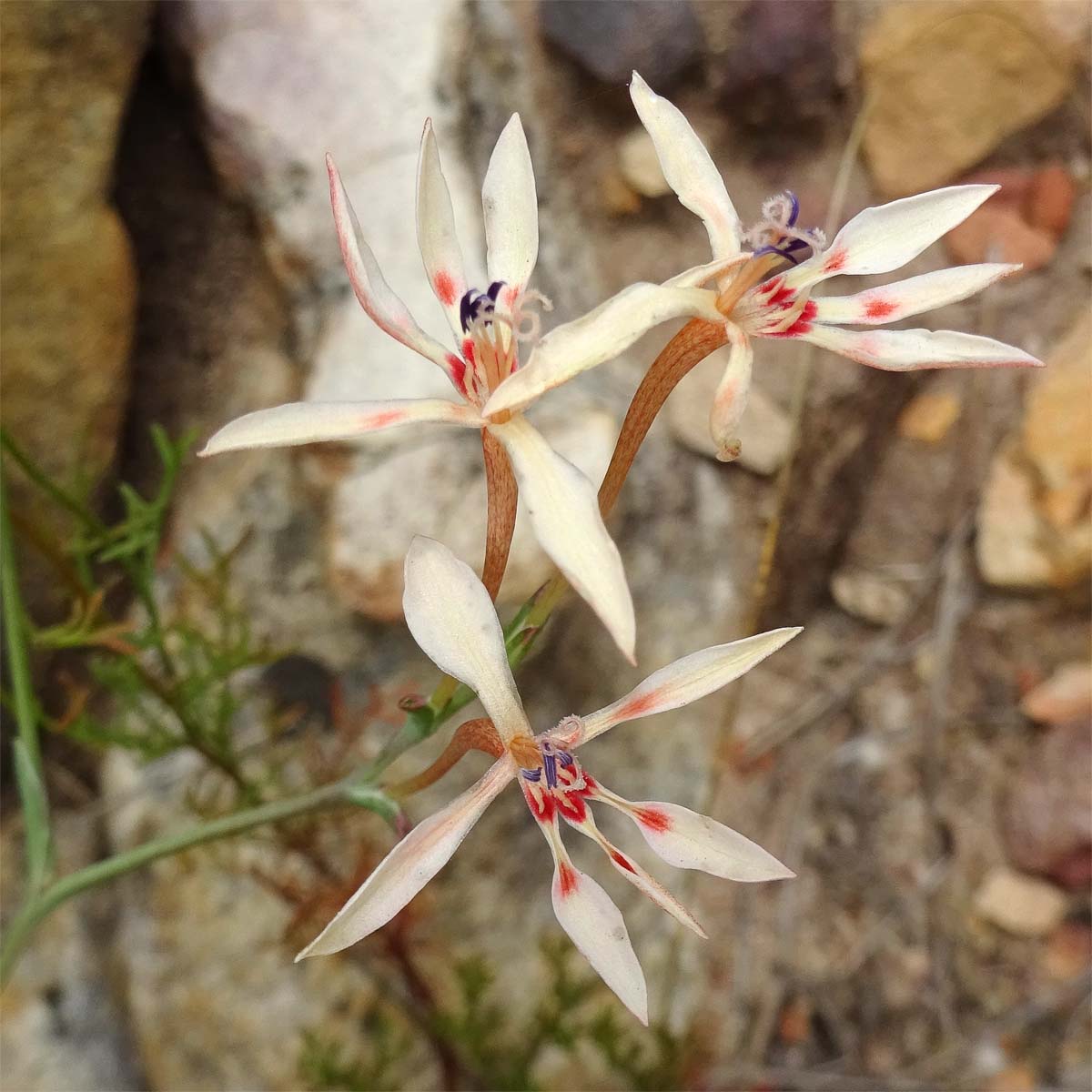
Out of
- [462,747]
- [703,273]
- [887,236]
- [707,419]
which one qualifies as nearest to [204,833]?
[462,747]

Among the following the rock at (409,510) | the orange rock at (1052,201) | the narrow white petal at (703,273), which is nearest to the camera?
the narrow white petal at (703,273)

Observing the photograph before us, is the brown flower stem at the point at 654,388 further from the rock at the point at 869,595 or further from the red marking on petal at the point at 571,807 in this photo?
the rock at the point at 869,595

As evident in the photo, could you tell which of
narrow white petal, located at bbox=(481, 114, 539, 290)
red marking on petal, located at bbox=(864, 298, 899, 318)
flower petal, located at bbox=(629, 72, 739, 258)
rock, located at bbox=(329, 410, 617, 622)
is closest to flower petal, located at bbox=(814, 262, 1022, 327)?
red marking on petal, located at bbox=(864, 298, 899, 318)

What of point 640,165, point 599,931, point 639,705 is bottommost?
point 599,931

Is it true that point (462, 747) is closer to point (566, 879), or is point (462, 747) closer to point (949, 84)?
point (566, 879)

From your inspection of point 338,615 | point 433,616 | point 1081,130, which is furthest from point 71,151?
point 1081,130

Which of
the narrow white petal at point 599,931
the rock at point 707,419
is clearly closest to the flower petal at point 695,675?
the narrow white petal at point 599,931
